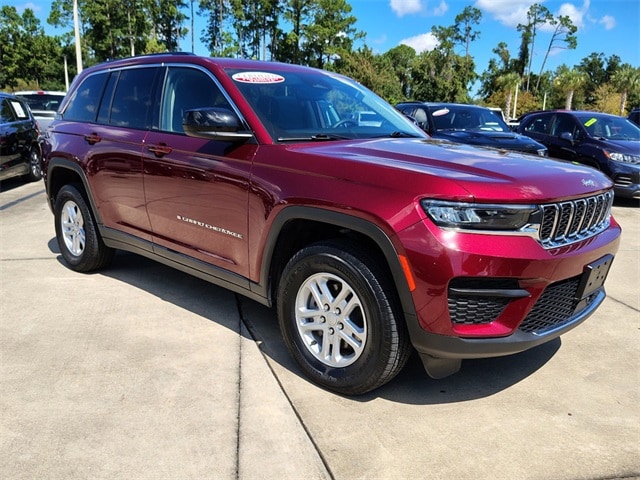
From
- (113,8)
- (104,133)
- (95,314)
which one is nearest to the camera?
(95,314)

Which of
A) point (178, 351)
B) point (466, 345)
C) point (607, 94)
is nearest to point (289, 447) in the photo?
point (466, 345)

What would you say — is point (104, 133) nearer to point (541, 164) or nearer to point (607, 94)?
point (541, 164)

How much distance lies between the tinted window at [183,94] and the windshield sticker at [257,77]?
0.16m

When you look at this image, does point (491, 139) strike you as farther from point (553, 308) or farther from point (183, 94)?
point (553, 308)

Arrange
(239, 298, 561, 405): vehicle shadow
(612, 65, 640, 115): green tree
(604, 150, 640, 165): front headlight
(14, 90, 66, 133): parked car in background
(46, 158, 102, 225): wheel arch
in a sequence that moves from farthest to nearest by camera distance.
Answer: (612, 65, 640, 115): green tree < (14, 90, 66, 133): parked car in background < (604, 150, 640, 165): front headlight < (46, 158, 102, 225): wheel arch < (239, 298, 561, 405): vehicle shadow

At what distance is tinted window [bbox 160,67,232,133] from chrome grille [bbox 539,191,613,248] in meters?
2.11

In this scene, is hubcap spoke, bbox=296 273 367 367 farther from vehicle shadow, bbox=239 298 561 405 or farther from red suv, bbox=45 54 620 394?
vehicle shadow, bbox=239 298 561 405

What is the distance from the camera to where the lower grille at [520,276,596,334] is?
265 cm

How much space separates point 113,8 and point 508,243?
53.7 metres

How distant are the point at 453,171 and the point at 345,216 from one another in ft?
1.85

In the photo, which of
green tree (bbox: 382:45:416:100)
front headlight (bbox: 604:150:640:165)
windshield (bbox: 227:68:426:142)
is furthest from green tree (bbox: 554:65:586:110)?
windshield (bbox: 227:68:426:142)

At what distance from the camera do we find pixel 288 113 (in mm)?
3502

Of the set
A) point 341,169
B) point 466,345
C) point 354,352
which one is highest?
point 341,169

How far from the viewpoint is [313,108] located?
3.68 meters
